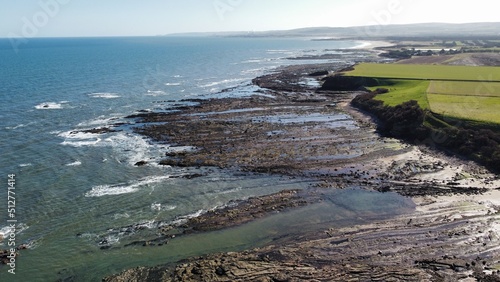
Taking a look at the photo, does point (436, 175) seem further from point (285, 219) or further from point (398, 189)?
point (285, 219)

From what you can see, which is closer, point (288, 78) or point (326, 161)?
point (326, 161)

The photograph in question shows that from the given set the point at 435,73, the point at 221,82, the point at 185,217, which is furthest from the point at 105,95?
the point at 435,73

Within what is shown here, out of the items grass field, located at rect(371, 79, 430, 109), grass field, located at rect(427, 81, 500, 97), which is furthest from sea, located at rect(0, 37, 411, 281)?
grass field, located at rect(427, 81, 500, 97)

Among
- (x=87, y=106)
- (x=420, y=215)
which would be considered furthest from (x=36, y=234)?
(x=87, y=106)

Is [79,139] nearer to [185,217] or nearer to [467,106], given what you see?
[185,217]

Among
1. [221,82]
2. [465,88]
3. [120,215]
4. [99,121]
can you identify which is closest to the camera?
[120,215]
